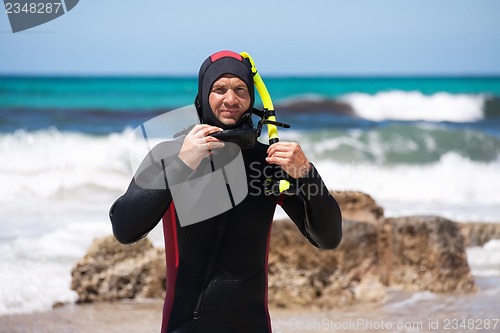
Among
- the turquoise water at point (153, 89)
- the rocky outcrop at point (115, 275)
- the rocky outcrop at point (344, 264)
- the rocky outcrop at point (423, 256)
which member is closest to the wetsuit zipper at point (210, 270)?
the rocky outcrop at point (344, 264)

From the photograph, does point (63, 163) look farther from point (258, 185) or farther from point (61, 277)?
point (258, 185)

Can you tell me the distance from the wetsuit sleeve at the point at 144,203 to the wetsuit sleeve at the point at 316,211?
0.38 meters

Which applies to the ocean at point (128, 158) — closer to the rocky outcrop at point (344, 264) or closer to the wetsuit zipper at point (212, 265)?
the rocky outcrop at point (344, 264)

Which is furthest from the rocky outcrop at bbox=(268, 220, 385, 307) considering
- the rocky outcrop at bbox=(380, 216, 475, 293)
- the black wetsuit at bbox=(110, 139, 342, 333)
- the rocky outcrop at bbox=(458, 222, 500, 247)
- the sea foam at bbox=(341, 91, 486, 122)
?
the sea foam at bbox=(341, 91, 486, 122)

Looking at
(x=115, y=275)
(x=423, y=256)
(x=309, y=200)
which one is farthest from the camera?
(x=423, y=256)

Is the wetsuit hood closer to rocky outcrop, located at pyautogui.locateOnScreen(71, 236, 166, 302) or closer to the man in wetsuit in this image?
the man in wetsuit

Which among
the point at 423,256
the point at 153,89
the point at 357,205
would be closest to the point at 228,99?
the point at 357,205

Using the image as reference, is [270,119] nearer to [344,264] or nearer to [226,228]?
[226,228]

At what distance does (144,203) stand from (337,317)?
349 cm

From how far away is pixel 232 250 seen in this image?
266 centimetres

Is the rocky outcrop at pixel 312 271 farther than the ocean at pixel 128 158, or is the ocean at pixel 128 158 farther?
the ocean at pixel 128 158

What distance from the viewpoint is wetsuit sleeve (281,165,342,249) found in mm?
2518

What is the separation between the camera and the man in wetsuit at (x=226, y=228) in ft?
8.22

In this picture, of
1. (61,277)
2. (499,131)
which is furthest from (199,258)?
(499,131)
